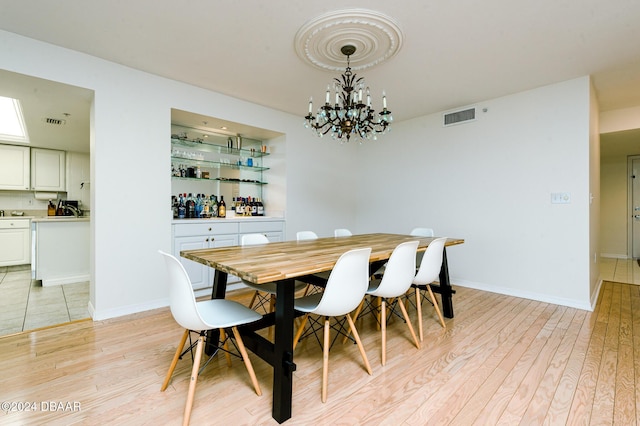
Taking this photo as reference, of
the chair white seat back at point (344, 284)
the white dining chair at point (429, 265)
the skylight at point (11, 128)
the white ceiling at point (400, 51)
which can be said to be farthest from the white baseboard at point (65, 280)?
the white dining chair at point (429, 265)

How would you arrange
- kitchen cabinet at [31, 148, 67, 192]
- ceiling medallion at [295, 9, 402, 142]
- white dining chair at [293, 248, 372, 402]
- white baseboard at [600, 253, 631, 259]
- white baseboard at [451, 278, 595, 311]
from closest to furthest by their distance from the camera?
white dining chair at [293, 248, 372, 402] < ceiling medallion at [295, 9, 402, 142] < white baseboard at [451, 278, 595, 311] < kitchen cabinet at [31, 148, 67, 192] < white baseboard at [600, 253, 631, 259]

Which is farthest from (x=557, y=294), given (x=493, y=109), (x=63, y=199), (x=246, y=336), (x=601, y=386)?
(x=63, y=199)

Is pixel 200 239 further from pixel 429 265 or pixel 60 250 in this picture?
pixel 429 265

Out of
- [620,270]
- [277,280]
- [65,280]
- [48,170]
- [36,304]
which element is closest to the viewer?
[277,280]

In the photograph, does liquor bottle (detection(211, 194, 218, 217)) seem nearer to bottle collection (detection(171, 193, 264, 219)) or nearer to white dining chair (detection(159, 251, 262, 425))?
bottle collection (detection(171, 193, 264, 219))

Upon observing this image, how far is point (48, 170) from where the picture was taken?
5395mm

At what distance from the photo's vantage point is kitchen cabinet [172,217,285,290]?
3.34m

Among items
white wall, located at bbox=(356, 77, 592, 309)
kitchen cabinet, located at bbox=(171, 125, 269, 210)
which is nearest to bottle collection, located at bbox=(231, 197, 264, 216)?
kitchen cabinet, located at bbox=(171, 125, 269, 210)

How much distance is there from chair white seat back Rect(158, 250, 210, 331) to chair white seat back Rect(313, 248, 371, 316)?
64 centimetres

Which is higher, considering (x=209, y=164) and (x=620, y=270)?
(x=209, y=164)

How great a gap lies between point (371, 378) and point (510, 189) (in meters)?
3.05

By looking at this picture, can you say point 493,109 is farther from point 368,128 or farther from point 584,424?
point 584,424

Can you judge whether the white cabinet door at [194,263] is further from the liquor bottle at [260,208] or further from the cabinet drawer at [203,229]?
the liquor bottle at [260,208]

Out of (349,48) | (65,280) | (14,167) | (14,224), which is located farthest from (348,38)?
(14,224)
